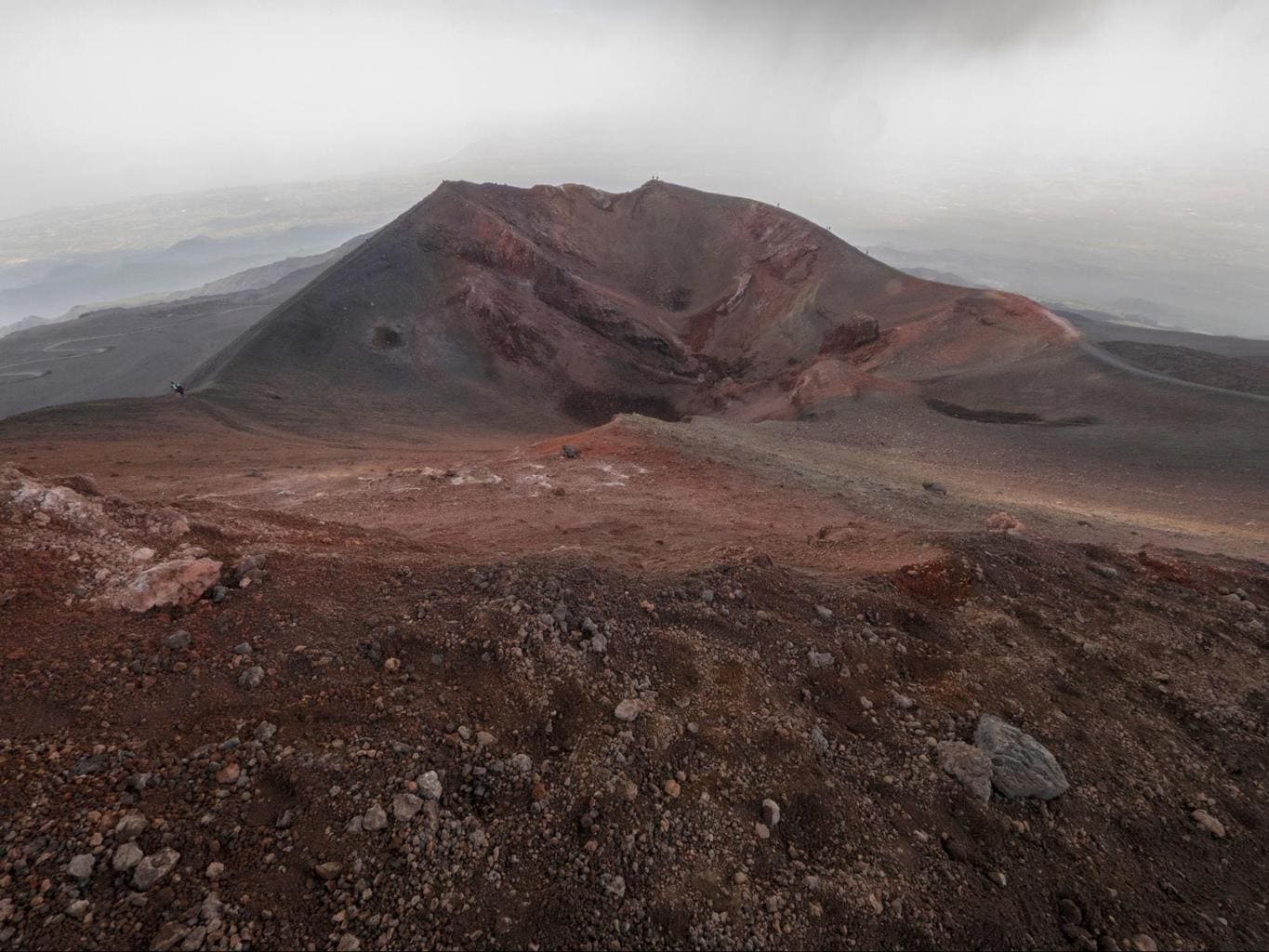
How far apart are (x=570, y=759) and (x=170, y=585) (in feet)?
13.4

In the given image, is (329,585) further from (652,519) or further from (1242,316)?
(1242,316)

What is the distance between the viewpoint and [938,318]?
4078 cm

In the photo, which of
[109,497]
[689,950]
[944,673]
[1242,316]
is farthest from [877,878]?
[1242,316]

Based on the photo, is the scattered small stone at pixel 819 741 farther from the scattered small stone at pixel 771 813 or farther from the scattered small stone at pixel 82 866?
the scattered small stone at pixel 82 866

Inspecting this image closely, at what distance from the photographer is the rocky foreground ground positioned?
367 centimetres

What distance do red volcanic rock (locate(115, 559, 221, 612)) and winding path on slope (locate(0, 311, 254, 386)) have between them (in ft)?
271

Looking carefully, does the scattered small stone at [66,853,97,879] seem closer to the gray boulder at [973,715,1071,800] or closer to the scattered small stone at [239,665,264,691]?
the scattered small stone at [239,665,264,691]

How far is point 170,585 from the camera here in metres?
5.36

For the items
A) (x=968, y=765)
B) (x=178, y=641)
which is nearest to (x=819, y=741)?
(x=968, y=765)

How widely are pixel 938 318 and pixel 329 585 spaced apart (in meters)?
44.5

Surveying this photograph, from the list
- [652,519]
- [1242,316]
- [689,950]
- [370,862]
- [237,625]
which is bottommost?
[652,519]

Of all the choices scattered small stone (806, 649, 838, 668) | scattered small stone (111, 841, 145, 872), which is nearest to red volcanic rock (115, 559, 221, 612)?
scattered small stone (111, 841, 145, 872)

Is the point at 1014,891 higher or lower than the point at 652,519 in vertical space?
higher

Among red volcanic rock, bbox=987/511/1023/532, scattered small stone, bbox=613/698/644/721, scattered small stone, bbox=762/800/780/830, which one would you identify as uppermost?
scattered small stone, bbox=613/698/644/721
